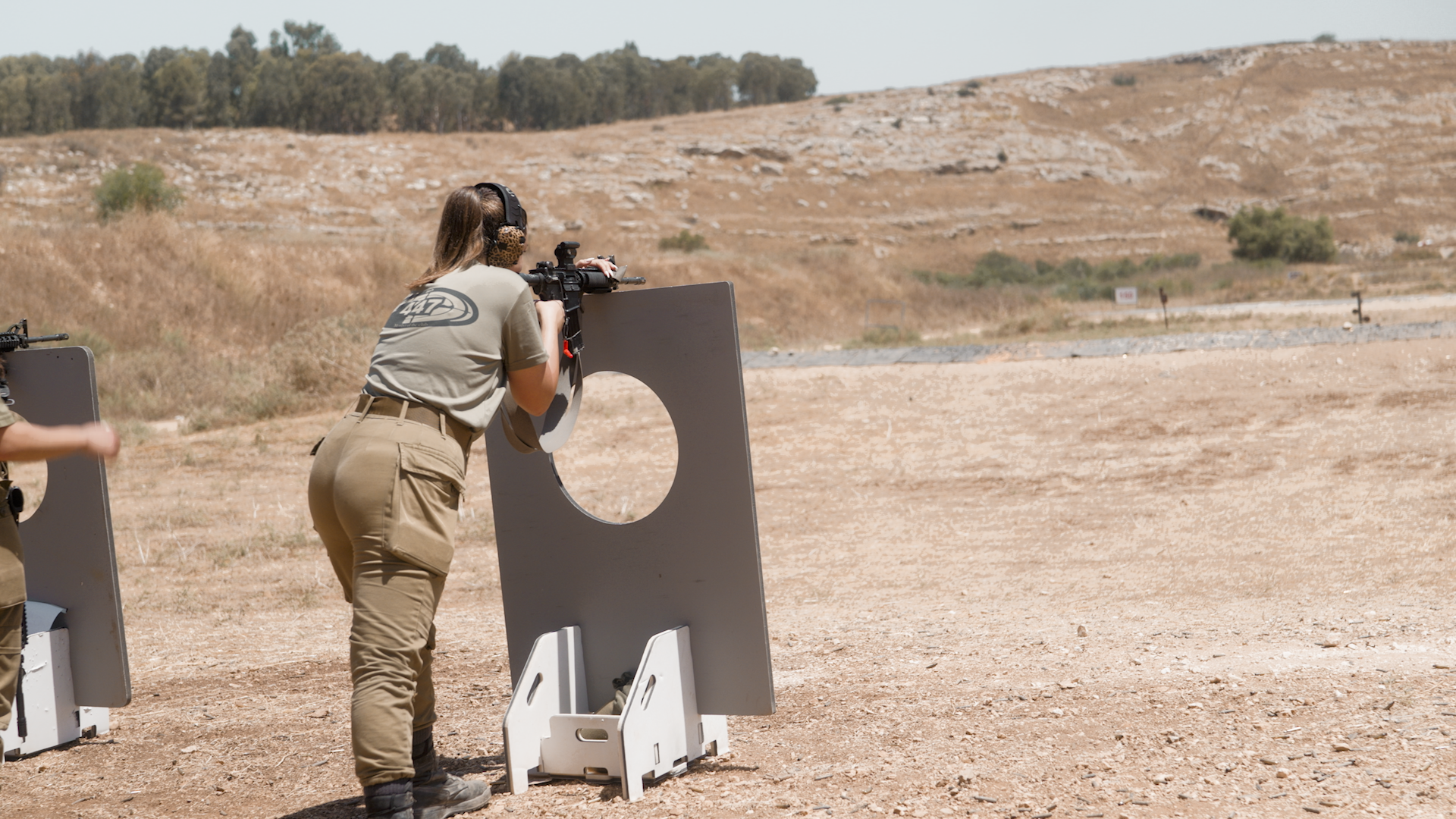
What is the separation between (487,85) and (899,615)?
87.1 meters

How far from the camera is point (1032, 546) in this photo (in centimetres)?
838

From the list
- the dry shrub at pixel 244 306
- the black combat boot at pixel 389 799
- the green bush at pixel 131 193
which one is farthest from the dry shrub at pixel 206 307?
the black combat boot at pixel 389 799

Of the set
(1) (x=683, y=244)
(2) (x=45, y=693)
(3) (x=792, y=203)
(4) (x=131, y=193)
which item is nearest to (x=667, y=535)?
(2) (x=45, y=693)

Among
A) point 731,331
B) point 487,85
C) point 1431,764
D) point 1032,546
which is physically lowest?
point 1032,546

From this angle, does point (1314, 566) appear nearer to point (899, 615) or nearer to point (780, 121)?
point (899, 615)

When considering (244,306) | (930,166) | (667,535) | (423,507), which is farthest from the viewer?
(930,166)

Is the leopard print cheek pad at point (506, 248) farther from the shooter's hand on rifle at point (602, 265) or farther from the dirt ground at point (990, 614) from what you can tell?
the dirt ground at point (990, 614)

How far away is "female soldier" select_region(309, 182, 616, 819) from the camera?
2641mm

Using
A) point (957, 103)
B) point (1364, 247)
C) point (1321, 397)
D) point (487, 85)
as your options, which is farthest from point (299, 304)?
point (487, 85)

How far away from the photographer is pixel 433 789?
10.1 feet

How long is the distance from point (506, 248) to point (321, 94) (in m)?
79.6

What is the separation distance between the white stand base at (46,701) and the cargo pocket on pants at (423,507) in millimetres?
2204

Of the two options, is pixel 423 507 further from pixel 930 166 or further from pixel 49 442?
pixel 930 166

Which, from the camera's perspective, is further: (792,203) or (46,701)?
(792,203)
